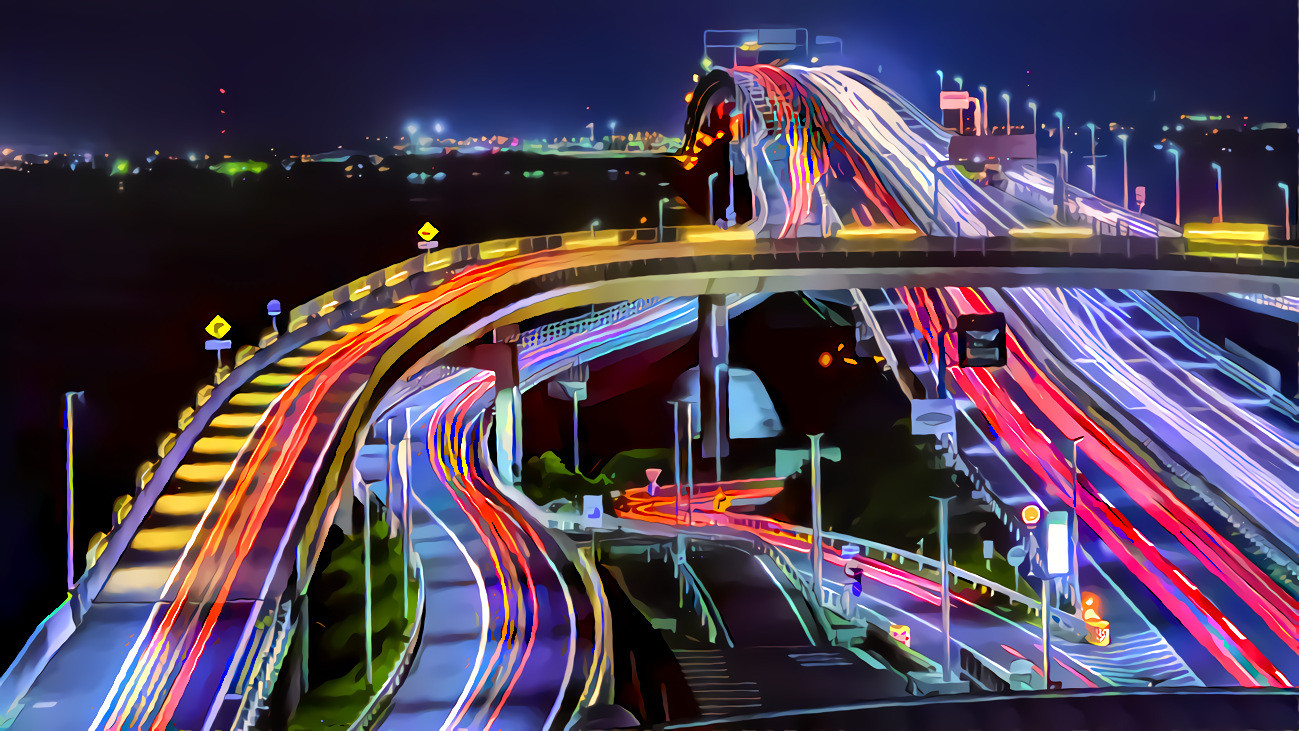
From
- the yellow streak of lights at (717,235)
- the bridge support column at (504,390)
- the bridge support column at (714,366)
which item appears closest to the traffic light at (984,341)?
the bridge support column at (504,390)

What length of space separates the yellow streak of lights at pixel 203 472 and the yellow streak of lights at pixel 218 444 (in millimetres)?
679

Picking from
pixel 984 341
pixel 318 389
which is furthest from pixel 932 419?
pixel 318 389

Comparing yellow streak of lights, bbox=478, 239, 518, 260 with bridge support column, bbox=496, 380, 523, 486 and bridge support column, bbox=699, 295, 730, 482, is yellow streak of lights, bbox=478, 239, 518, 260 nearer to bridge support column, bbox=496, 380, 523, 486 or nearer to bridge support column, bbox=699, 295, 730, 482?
bridge support column, bbox=496, 380, 523, 486

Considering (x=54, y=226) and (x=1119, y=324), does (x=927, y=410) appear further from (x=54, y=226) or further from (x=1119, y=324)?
(x=54, y=226)

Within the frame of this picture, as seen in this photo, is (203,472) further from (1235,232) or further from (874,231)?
(1235,232)

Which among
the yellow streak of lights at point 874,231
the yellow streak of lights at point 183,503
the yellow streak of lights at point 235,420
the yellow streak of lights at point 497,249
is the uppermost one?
the yellow streak of lights at point 874,231

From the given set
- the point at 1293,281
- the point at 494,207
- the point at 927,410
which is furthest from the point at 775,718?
the point at 494,207

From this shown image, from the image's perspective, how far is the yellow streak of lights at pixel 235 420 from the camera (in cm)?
2678

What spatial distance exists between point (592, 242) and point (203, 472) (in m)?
29.3

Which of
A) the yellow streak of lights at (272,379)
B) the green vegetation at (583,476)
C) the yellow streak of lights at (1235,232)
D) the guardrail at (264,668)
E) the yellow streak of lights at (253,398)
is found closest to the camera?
the guardrail at (264,668)

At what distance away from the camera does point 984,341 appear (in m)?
33.3

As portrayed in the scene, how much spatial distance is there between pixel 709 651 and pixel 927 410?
10.5m

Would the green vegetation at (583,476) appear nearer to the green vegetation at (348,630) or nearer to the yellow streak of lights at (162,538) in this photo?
the green vegetation at (348,630)

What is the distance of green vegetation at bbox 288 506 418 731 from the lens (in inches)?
876
